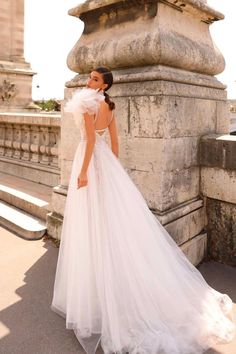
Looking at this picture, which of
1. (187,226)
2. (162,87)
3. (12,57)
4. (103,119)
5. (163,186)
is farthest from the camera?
(12,57)

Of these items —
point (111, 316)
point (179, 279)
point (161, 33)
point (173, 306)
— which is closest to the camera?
point (111, 316)

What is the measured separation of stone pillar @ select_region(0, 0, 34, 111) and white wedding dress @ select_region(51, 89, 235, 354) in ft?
59.0

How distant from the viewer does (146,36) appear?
134 inches

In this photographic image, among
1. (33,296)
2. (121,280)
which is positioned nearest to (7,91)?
(33,296)

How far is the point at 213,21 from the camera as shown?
13.7 ft

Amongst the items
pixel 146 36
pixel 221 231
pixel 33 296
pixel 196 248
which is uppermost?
pixel 146 36

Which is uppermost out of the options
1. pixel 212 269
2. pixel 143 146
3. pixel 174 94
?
pixel 174 94

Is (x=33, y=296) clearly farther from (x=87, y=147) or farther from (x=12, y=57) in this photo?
(x=12, y=57)

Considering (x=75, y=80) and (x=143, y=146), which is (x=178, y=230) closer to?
(x=143, y=146)

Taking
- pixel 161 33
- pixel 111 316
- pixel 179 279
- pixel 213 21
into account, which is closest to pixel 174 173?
pixel 179 279

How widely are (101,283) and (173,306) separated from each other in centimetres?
60

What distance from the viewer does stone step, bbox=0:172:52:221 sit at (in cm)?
514

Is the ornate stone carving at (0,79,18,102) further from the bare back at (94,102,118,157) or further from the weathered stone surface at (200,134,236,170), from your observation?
the bare back at (94,102,118,157)

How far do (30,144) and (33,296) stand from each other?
4.52 m
